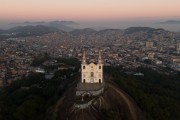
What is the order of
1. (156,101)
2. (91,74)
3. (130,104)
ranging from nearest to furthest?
(130,104) < (91,74) < (156,101)

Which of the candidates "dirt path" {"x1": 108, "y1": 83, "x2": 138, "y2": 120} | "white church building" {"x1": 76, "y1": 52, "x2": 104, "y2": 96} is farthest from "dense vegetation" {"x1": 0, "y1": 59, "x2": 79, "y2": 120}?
"dirt path" {"x1": 108, "y1": 83, "x2": 138, "y2": 120}

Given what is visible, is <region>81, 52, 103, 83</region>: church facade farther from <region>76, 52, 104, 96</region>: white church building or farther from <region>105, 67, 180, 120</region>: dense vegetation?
<region>105, 67, 180, 120</region>: dense vegetation

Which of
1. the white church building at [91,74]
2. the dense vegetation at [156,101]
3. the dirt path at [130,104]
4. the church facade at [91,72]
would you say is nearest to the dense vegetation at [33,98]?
the white church building at [91,74]

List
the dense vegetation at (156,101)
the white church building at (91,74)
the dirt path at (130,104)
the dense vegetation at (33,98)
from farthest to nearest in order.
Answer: the white church building at (91,74), the dense vegetation at (33,98), the dense vegetation at (156,101), the dirt path at (130,104)

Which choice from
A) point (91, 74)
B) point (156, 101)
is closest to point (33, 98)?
point (91, 74)

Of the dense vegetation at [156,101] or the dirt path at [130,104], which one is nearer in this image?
the dirt path at [130,104]

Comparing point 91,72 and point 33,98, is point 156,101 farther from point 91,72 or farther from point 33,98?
point 33,98

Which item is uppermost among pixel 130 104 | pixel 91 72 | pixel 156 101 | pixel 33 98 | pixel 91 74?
pixel 91 72

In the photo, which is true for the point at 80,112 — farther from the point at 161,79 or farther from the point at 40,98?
the point at 161,79

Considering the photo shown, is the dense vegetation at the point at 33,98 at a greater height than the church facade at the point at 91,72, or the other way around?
the church facade at the point at 91,72

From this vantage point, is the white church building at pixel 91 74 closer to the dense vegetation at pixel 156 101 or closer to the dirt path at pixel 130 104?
the dirt path at pixel 130 104
